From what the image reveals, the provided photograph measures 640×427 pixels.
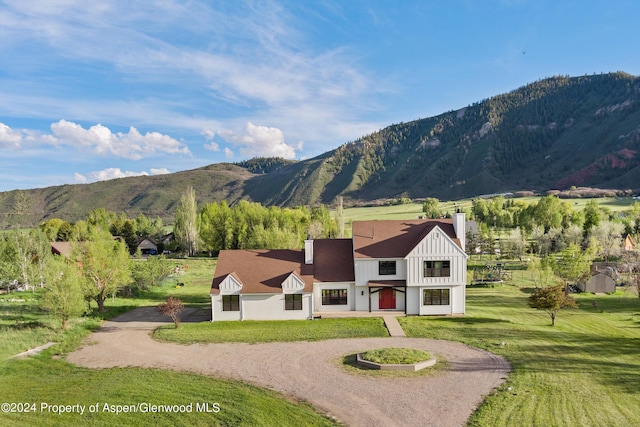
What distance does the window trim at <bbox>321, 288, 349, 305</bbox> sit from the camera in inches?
1368

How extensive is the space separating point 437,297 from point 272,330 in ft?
45.8

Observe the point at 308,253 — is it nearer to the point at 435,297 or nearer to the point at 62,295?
the point at 435,297

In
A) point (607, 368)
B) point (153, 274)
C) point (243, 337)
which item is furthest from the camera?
point (153, 274)

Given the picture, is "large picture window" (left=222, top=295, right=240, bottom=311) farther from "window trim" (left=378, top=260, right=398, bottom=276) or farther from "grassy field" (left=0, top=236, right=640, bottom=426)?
"window trim" (left=378, top=260, right=398, bottom=276)

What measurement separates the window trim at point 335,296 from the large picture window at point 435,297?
6.46 metres

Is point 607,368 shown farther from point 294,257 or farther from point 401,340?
point 294,257

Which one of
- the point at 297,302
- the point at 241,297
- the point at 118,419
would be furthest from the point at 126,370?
the point at 297,302

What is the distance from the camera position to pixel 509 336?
26.9 m

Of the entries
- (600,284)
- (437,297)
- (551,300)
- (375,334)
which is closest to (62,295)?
(375,334)

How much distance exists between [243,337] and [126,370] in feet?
26.2

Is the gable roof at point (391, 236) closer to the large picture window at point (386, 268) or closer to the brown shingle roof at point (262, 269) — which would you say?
the large picture window at point (386, 268)

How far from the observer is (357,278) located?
1356 inches

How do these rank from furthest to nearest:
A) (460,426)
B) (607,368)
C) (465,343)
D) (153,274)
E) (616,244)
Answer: (616,244) < (153,274) < (465,343) < (607,368) < (460,426)

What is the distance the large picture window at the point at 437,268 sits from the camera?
33.5 metres
